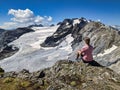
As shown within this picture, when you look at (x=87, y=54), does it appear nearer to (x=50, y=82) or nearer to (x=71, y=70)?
(x=71, y=70)

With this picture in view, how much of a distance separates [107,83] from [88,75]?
2.33 m

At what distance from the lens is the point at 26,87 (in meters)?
20.1

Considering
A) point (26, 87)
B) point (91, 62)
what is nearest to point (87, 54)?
point (91, 62)

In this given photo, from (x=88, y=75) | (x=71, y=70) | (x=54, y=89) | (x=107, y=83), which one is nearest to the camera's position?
(x=54, y=89)

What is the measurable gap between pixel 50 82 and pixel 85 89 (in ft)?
8.55

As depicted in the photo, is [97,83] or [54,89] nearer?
[54,89]

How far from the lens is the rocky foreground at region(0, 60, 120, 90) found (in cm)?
2042

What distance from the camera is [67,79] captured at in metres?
23.3

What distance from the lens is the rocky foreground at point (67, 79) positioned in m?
20.4

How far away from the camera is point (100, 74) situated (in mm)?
24359

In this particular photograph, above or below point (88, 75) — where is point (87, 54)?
above

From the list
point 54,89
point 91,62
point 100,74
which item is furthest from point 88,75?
point 54,89

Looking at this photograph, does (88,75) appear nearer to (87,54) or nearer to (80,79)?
(80,79)

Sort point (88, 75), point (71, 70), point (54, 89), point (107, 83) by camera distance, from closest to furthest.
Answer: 1. point (54, 89)
2. point (107, 83)
3. point (88, 75)
4. point (71, 70)
